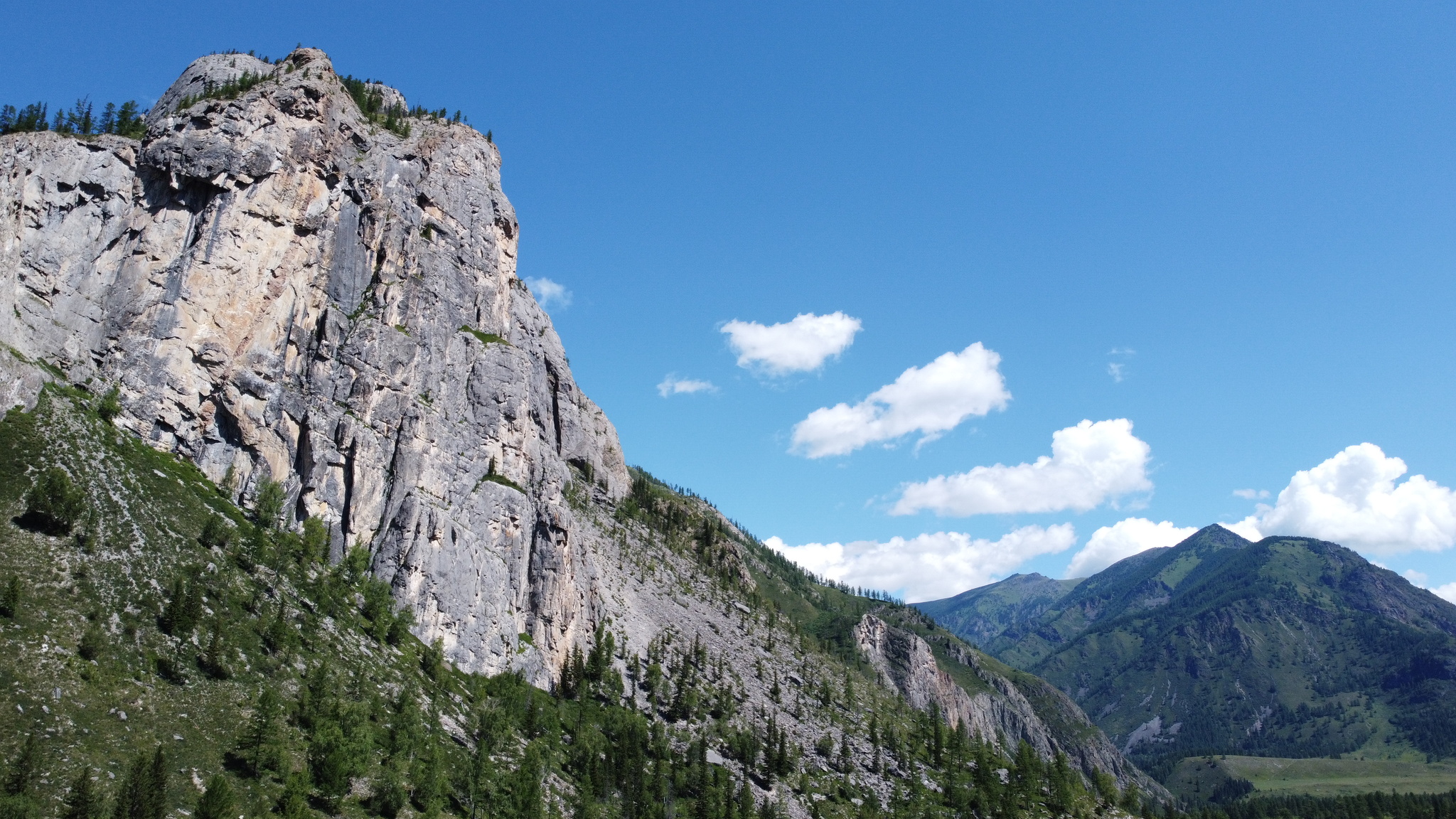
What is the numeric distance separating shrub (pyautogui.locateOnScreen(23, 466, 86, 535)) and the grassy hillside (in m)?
0.20

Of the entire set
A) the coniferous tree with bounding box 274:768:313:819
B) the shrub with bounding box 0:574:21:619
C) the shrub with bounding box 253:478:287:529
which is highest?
the shrub with bounding box 253:478:287:529

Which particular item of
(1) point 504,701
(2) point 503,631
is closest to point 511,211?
(2) point 503,631

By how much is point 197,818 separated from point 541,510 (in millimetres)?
90658

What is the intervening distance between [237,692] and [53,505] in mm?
25019

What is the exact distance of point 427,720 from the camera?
313ft

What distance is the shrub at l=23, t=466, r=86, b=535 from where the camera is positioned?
7456cm

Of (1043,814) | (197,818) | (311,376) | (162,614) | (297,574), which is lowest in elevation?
(1043,814)

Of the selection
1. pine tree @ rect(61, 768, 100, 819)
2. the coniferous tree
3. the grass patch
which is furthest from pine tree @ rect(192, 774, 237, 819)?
the grass patch

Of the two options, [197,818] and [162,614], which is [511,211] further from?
[197,818]

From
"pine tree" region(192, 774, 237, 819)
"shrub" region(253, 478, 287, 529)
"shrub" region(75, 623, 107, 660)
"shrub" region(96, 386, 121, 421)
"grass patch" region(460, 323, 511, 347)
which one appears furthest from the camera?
"grass patch" region(460, 323, 511, 347)

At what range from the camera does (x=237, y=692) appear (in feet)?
245

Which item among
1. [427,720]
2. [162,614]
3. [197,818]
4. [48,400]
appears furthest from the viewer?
[427,720]

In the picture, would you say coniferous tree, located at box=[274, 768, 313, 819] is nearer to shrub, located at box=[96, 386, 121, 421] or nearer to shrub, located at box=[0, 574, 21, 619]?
shrub, located at box=[0, 574, 21, 619]

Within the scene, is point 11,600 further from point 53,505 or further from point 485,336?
point 485,336
